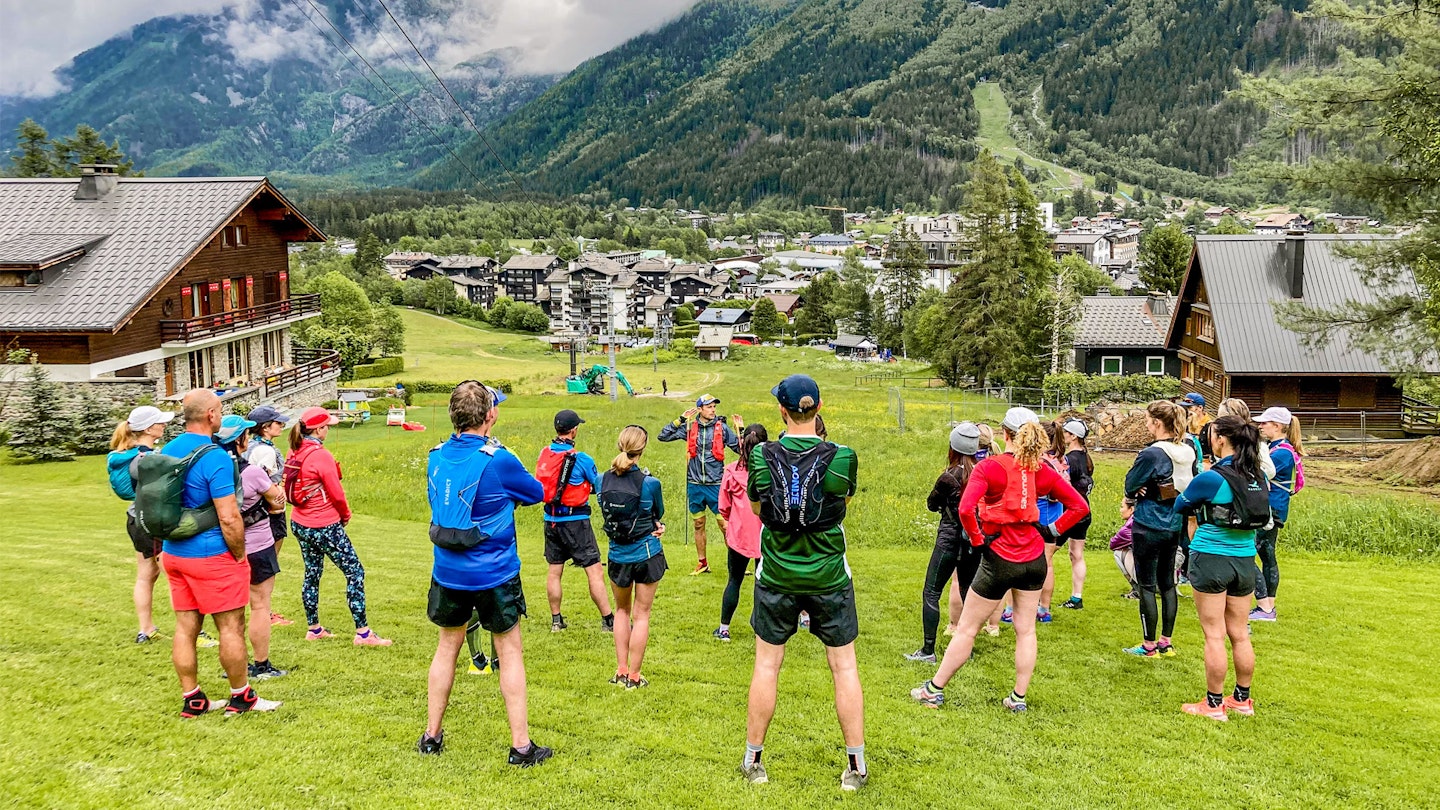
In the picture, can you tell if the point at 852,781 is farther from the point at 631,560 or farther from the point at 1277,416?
the point at 1277,416

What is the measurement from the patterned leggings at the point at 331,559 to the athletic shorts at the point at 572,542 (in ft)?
5.77

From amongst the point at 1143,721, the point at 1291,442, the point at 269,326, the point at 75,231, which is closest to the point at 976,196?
the point at 269,326

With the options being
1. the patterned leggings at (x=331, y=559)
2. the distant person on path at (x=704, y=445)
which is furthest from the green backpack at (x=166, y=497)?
the distant person on path at (x=704, y=445)

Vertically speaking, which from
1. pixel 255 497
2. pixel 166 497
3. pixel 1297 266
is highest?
pixel 1297 266

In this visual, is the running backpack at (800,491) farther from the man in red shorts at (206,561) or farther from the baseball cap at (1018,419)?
the man in red shorts at (206,561)

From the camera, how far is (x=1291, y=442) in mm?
10438

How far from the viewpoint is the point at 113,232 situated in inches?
1430

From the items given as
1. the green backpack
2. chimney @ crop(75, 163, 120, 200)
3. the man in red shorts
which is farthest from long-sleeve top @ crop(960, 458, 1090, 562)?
chimney @ crop(75, 163, 120, 200)

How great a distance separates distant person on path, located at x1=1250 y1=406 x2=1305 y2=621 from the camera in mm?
9734

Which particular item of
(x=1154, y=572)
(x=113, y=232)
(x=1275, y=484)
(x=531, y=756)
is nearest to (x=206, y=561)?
(x=531, y=756)

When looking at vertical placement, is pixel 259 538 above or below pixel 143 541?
above

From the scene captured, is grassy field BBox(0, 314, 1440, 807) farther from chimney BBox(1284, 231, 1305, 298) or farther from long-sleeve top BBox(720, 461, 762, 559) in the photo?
chimney BBox(1284, 231, 1305, 298)

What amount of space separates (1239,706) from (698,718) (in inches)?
167

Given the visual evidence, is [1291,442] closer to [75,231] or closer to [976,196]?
[75,231]
